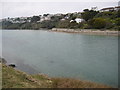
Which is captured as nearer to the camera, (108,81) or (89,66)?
(108,81)

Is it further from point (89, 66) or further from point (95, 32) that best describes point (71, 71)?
point (95, 32)

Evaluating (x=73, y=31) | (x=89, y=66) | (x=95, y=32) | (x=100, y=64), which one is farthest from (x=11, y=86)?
(x=73, y=31)

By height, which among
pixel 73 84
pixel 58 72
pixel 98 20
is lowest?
pixel 58 72

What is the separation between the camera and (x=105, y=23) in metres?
47.4

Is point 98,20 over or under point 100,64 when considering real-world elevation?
over

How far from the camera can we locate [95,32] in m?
45.4

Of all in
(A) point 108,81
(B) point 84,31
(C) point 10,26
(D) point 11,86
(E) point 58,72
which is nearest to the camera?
(D) point 11,86

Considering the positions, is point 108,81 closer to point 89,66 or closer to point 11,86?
point 89,66

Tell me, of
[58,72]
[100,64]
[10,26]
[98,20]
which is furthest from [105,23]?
[10,26]

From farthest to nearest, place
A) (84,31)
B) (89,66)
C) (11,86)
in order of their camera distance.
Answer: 1. (84,31)
2. (89,66)
3. (11,86)

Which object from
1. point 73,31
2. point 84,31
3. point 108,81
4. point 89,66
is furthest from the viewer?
point 73,31

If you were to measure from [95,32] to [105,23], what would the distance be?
4490 mm

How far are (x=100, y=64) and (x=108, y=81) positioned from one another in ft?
14.7

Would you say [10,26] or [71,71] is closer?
[71,71]
